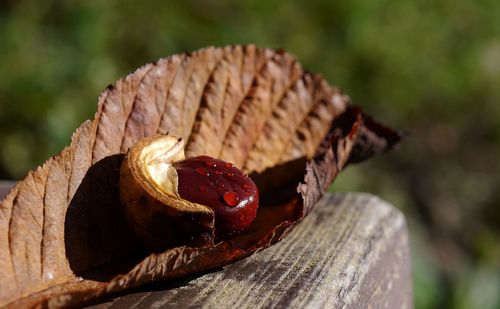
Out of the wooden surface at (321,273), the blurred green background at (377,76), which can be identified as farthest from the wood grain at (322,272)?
the blurred green background at (377,76)

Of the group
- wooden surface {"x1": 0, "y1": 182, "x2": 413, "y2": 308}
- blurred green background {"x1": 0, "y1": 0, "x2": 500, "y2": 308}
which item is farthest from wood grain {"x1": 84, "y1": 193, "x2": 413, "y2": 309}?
blurred green background {"x1": 0, "y1": 0, "x2": 500, "y2": 308}

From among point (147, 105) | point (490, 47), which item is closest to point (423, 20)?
point (490, 47)

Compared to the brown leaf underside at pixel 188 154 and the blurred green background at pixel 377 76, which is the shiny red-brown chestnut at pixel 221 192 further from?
the blurred green background at pixel 377 76

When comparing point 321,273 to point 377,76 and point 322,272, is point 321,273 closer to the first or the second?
point 322,272

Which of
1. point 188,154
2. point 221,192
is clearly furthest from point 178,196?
point 188,154

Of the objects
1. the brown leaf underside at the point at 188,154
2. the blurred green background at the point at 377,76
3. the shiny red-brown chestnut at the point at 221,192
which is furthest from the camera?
the blurred green background at the point at 377,76

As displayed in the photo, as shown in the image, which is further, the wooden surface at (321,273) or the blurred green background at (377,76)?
the blurred green background at (377,76)

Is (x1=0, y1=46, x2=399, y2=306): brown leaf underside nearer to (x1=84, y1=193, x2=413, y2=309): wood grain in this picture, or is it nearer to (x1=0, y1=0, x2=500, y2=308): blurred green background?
(x1=84, y1=193, x2=413, y2=309): wood grain

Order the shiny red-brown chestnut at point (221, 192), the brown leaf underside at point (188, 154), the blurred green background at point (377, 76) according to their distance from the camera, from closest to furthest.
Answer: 1. the brown leaf underside at point (188, 154)
2. the shiny red-brown chestnut at point (221, 192)
3. the blurred green background at point (377, 76)
